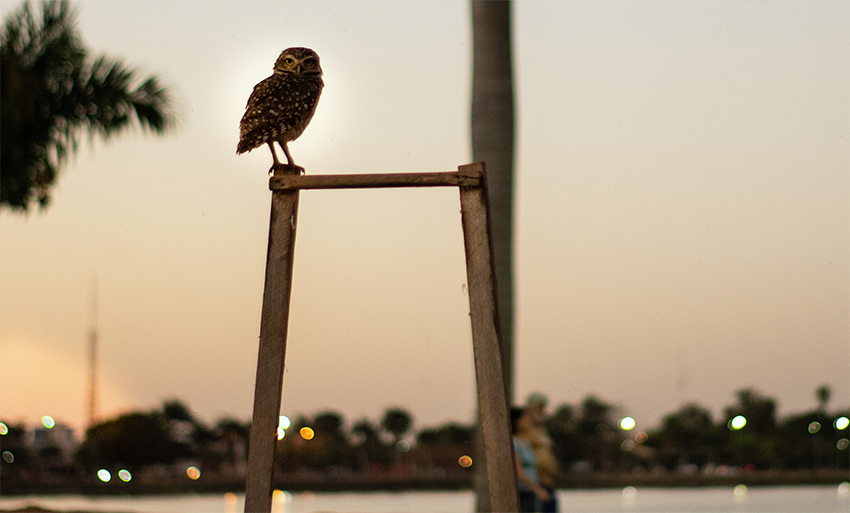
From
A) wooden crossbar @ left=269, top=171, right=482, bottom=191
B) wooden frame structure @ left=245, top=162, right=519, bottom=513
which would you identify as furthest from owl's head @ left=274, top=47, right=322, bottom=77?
wooden crossbar @ left=269, top=171, right=482, bottom=191

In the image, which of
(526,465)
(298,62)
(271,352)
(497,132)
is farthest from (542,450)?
(271,352)

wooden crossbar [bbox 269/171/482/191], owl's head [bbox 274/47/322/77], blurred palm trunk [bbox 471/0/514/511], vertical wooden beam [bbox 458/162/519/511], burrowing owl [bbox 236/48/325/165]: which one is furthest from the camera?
blurred palm trunk [bbox 471/0/514/511]

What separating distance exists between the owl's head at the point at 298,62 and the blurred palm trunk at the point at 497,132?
258 cm

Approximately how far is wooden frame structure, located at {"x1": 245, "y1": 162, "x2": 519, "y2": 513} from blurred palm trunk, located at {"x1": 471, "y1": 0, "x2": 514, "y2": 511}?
3.36 metres

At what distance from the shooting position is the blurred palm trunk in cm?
694

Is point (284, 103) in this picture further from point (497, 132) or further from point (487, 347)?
point (497, 132)

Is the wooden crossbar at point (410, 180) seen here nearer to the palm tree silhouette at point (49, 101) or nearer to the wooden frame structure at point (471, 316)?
the wooden frame structure at point (471, 316)

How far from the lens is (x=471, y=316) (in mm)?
3445

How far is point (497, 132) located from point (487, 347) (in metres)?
3.76

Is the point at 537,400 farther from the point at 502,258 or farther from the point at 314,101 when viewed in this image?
the point at 314,101

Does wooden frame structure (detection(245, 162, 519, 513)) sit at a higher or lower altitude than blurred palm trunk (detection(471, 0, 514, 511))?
lower

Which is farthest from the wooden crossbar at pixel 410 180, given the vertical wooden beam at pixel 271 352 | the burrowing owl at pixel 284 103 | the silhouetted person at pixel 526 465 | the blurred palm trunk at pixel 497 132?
the blurred palm trunk at pixel 497 132

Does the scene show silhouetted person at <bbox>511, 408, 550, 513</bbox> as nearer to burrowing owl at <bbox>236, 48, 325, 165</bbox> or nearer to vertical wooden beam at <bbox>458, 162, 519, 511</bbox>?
burrowing owl at <bbox>236, 48, 325, 165</bbox>

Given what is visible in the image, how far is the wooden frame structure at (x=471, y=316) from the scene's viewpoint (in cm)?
339
